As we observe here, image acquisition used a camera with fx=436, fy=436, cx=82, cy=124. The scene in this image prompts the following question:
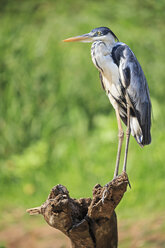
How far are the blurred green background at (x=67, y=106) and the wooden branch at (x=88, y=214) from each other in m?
1.97

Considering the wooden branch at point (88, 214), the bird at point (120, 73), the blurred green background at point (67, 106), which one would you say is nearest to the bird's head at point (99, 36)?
the bird at point (120, 73)

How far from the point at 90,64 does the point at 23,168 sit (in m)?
1.66

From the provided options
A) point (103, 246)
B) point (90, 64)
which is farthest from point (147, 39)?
point (103, 246)

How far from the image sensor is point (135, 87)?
2.45 meters

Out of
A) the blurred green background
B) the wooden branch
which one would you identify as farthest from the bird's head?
the blurred green background

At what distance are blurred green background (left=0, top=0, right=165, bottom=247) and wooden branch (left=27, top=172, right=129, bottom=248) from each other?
1.97 metres

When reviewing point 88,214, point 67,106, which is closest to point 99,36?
point 88,214

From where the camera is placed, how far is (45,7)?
22.1 feet

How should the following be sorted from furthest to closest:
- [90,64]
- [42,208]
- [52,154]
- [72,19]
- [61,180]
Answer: [72,19] → [90,64] → [52,154] → [61,180] → [42,208]

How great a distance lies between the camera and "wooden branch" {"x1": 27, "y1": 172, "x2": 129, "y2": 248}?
231cm

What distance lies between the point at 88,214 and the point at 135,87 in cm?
76

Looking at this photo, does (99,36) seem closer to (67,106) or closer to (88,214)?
(88,214)

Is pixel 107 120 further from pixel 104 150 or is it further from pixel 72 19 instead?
pixel 72 19

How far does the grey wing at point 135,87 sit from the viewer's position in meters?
2.40
